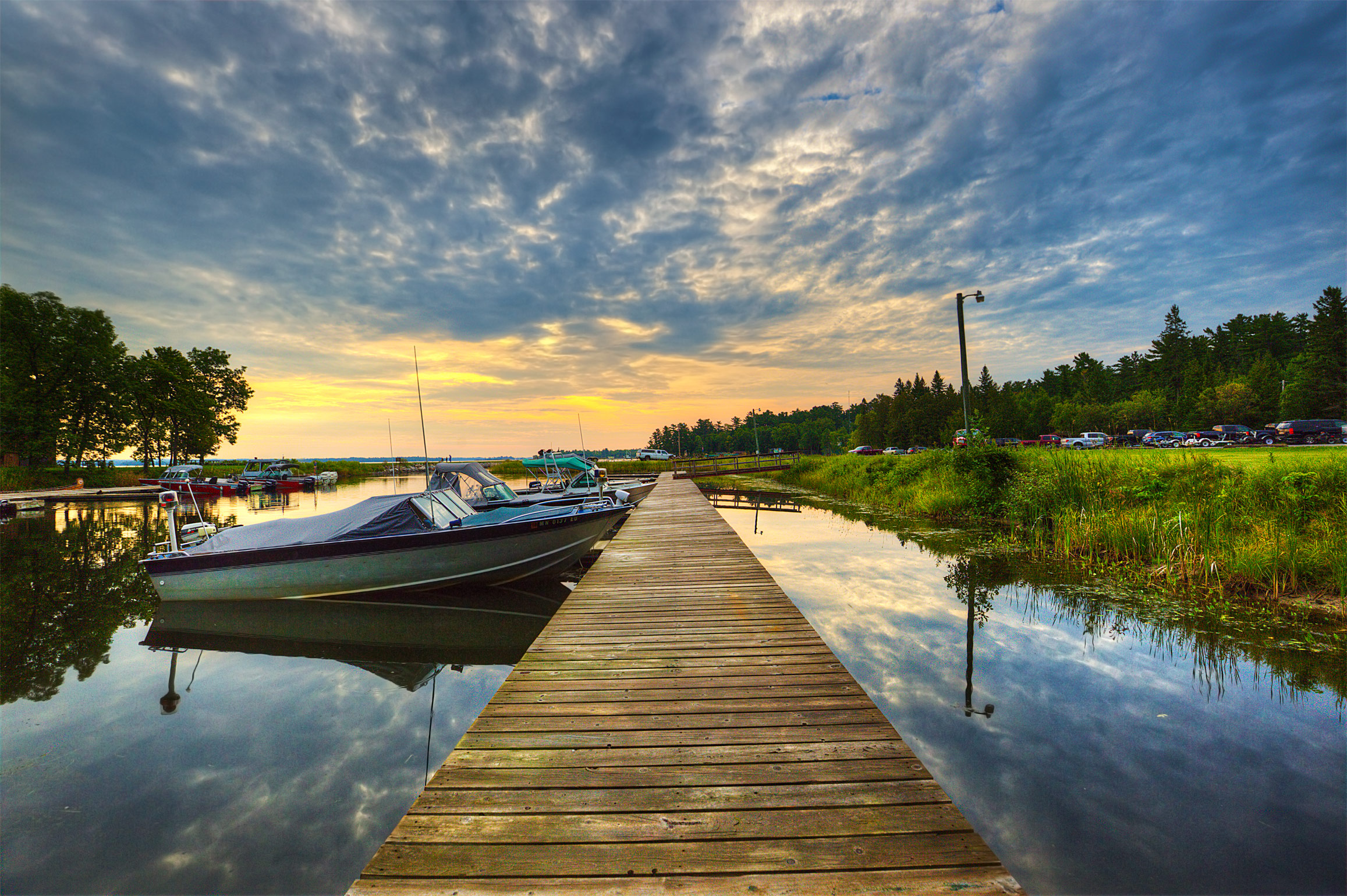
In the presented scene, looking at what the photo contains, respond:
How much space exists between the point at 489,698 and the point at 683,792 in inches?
165

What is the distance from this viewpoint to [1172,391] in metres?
64.9

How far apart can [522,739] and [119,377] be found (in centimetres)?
5656

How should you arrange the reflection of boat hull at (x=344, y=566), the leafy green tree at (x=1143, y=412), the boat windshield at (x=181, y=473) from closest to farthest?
the reflection of boat hull at (x=344, y=566), the boat windshield at (x=181, y=473), the leafy green tree at (x=1143, y=412)

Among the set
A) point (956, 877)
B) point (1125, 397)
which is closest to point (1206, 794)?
point (956, 877)

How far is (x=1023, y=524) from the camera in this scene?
43.1ft

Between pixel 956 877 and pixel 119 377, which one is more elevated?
pixel 119 377

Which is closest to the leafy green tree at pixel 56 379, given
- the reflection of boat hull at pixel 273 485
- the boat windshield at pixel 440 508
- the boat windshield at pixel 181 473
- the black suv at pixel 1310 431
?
the boat windshield at pixel 181 473

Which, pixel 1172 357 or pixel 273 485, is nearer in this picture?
pixel 273 485

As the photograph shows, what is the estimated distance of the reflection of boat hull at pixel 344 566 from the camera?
8.91 metres

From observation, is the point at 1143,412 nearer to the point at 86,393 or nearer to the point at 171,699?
the point at 171,699

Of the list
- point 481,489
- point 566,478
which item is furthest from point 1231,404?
point 481,489

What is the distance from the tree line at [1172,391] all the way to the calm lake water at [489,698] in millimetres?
32069

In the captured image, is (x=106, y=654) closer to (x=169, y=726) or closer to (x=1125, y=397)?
(x=169, y=726)

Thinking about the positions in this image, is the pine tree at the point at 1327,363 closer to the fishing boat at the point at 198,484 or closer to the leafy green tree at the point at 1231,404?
the leafy green tree at the point at 1231,404
